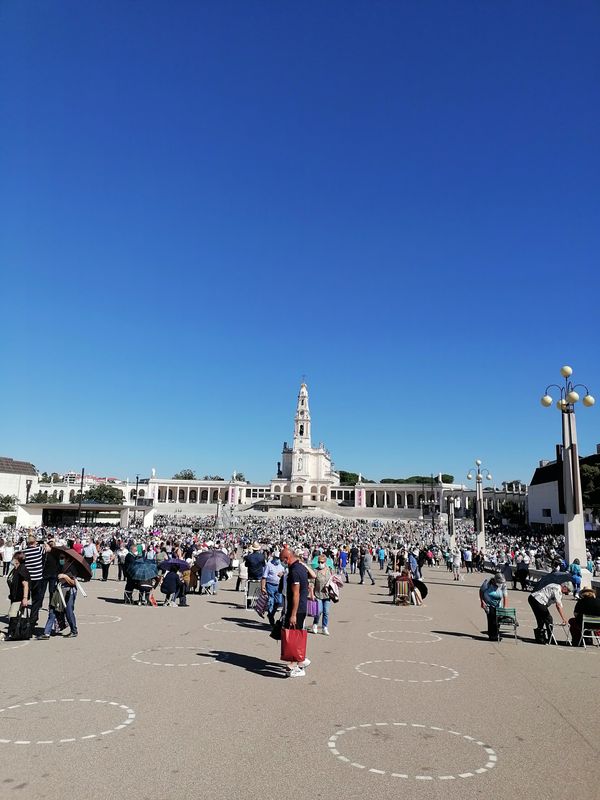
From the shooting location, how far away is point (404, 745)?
553 cm

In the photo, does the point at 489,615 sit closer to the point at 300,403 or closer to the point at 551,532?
the point at 551,532

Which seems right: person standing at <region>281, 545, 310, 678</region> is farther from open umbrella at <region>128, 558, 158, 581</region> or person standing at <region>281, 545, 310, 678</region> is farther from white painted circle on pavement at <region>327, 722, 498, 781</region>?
open umbrella at <region>128, 558, 158, 581</region>

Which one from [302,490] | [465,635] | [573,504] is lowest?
[465,635]

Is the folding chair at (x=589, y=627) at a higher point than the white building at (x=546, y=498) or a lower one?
lower

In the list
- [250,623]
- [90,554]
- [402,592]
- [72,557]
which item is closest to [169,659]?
[72,557]

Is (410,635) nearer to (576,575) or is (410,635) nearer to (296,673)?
(296,673)

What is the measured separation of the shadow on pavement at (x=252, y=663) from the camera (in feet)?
27.1

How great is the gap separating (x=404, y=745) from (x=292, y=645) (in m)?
2.67

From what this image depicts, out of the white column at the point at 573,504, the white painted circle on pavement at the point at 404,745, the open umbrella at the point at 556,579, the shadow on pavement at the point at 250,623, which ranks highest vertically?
the white column at the point at 573,504

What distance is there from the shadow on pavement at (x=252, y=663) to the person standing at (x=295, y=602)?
0.72 feet

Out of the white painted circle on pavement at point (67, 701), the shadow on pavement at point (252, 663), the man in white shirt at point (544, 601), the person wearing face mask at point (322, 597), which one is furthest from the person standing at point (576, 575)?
the white painted circle on pavement at point (67, 701)

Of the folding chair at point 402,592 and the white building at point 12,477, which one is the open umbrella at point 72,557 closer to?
the folding chair at point 402,592

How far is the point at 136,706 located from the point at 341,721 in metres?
2.19

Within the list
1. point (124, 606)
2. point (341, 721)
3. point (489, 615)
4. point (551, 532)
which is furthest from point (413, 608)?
point (551, 532)
